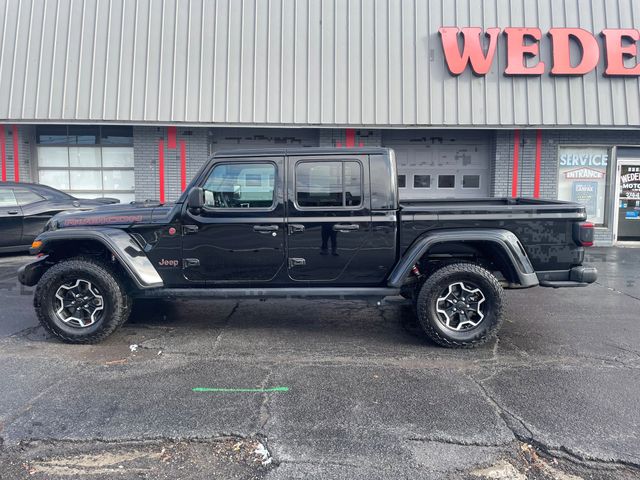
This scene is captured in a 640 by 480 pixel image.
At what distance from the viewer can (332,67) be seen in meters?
10.6

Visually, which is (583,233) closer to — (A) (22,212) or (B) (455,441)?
(B) (455,441)

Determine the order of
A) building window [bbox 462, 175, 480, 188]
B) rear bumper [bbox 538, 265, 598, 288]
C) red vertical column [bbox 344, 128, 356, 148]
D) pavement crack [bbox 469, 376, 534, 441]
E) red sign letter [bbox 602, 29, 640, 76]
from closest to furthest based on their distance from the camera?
1. pavement crack [bbox 469, 376, 534, 441]
2. rear bumper [bbox 538, 265, 598, 288]
3. red sign letter [bbox 602, 29, 640, 76]
4. red vertical column [bbox 344, 128, 356, 148]
5. building window [bbox 462, 175, 480, 188]

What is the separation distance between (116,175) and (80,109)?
193 centimetres

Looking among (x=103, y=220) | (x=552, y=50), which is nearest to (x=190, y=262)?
(x=103, y=220)

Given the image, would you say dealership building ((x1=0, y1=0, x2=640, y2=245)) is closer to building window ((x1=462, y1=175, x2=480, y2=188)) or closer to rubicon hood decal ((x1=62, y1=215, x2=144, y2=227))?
building window ((x1=462, y1=175, x2=480, y2=188))

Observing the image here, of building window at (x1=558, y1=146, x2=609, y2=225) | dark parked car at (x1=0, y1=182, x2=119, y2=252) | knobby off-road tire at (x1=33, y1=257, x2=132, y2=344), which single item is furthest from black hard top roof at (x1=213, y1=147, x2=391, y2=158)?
building window at (x1=558, y1=146, x2=609, y2=225)

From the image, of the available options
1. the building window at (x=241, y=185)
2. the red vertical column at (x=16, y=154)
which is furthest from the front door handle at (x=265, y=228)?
the red vertical column at (x=16, y=154)

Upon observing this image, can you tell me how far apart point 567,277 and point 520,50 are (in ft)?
25.3

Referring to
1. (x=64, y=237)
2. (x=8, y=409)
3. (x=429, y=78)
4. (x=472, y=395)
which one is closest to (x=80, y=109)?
(x=64, y=237)

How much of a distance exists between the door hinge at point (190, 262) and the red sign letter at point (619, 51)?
10.2 meters

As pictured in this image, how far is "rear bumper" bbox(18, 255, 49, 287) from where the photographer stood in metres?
4.86

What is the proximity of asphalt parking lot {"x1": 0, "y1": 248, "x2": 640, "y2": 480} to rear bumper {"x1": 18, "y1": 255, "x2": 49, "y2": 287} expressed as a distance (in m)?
0.61

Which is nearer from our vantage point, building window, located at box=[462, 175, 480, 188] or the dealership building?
the dealership building

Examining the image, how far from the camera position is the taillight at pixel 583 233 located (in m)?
4.50
